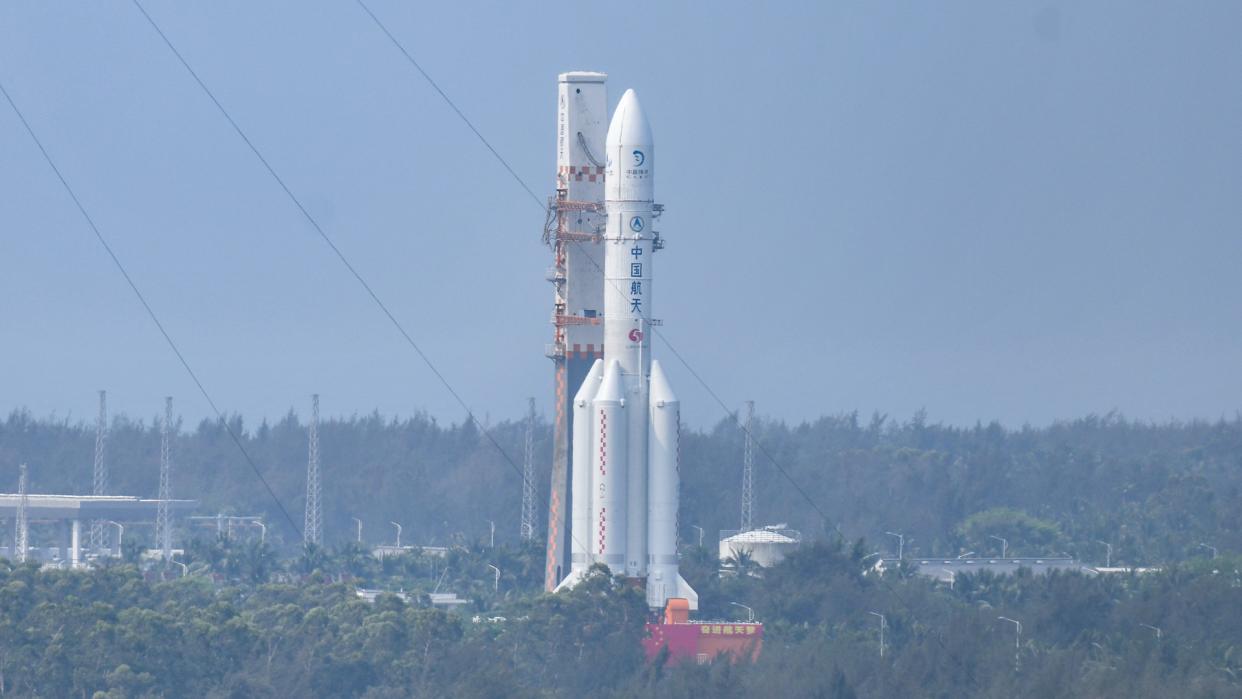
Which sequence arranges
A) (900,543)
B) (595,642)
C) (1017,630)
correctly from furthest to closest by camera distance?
(900,543)
(1017,630)
(595,642)

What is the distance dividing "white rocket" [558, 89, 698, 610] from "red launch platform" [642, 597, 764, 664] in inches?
104

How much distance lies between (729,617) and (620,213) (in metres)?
20.2

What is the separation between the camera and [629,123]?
8819 cm

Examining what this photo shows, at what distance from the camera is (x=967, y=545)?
16562 centimetres

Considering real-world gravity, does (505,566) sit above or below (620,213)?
below

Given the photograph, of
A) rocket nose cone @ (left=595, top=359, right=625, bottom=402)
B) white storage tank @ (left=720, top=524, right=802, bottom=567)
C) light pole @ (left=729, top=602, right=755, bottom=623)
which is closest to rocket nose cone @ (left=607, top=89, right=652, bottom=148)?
rocket nose cone @ (left=595, top=359, right=625, bottom=402)

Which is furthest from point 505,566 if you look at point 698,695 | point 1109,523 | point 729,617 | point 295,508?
point 295,508

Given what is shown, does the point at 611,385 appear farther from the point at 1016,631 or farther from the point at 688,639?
the point at 1016,631

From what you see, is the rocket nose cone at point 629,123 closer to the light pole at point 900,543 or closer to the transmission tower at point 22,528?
the transmission tower at point 22,528

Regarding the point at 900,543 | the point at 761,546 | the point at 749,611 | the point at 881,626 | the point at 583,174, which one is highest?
the point at 583,174

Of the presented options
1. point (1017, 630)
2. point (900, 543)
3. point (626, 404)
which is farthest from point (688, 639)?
point (900, 543)

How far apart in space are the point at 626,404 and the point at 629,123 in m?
9.48

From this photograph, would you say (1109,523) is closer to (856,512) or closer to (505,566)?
(856,512)

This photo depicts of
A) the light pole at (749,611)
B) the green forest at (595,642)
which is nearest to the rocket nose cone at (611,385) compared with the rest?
the green forest at (595,642)
